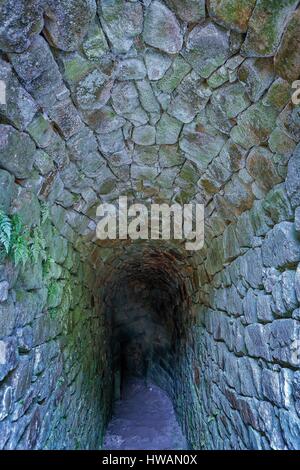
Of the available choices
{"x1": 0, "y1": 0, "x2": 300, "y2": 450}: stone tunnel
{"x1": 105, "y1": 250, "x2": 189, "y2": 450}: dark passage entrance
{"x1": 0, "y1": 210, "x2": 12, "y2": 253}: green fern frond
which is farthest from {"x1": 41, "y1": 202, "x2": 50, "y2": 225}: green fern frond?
{"x1": 105, "y1": 250, "x2": 189, "y2": 450}: dark passage entrance

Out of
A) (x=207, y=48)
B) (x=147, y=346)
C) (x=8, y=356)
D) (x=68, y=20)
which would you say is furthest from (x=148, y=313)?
(x=68, y=20)

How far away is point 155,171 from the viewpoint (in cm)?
242

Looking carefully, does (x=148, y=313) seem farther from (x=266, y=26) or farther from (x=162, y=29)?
(x=266, y=26)

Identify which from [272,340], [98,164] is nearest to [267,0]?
[98,164]

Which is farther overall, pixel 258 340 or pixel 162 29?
pixel 258 340

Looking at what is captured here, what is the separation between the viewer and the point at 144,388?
733 centimetres

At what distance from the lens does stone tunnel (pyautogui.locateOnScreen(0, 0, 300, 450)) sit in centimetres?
130

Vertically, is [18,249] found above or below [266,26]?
below

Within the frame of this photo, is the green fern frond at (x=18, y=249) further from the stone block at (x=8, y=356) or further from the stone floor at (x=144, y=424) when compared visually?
the stone floor at (x=144, y=424)

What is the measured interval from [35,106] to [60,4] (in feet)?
1.48

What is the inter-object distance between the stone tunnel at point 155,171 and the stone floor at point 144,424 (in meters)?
1.98

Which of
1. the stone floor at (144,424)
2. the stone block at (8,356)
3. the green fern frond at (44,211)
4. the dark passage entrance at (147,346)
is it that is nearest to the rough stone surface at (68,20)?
the green fern frond at (44,211)

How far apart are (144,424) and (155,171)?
4575mm

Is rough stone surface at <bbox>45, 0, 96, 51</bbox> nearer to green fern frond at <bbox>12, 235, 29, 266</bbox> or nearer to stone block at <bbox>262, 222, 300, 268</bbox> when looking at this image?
green fern frond at <bbox>12, 235, 29, 266</bbox>
